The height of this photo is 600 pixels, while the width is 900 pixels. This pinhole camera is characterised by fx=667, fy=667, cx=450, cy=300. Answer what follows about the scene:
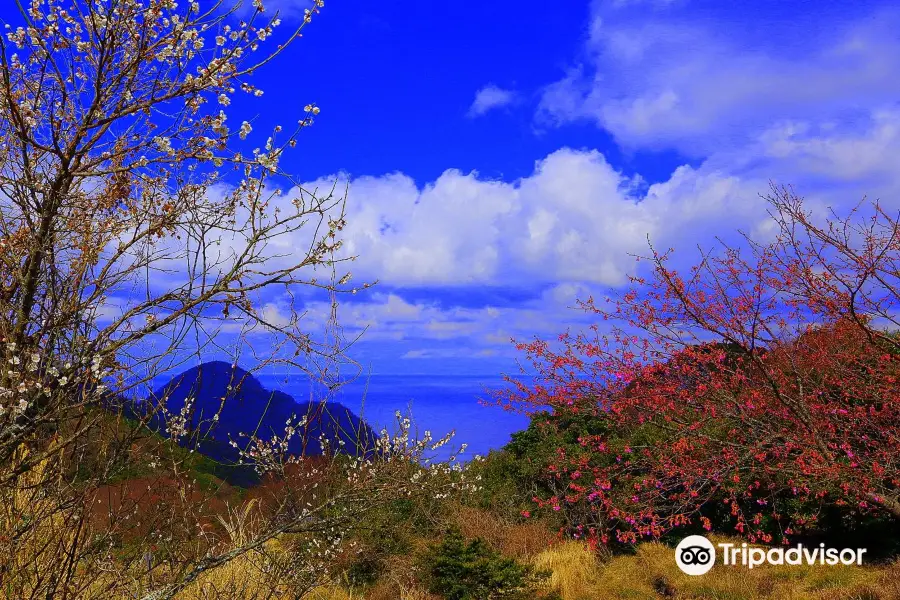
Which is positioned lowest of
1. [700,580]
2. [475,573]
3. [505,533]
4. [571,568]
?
[700,580]

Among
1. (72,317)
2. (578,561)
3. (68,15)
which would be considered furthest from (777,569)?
(68,15)

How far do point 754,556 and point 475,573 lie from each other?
4.40m

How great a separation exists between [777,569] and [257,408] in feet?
22.9

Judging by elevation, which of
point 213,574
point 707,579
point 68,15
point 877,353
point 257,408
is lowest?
point 707,579

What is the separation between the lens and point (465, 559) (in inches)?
289

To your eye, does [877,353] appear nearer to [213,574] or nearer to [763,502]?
[763,502]

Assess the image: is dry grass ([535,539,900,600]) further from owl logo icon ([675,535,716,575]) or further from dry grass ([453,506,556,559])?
dry grass ([453,506,556,559])

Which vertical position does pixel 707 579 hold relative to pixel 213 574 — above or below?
below

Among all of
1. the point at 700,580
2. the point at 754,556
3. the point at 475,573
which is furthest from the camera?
the point at 754,556

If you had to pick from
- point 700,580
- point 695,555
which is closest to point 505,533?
point 695,555

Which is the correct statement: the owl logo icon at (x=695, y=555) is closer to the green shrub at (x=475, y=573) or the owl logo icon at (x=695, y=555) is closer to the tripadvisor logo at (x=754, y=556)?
the tripadvisor logo at (x=754, y=556)

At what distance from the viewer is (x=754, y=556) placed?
30.0 feet

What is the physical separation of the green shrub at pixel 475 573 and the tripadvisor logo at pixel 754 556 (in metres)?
2.72

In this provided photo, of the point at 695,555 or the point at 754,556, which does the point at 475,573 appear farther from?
the point at 754,556
